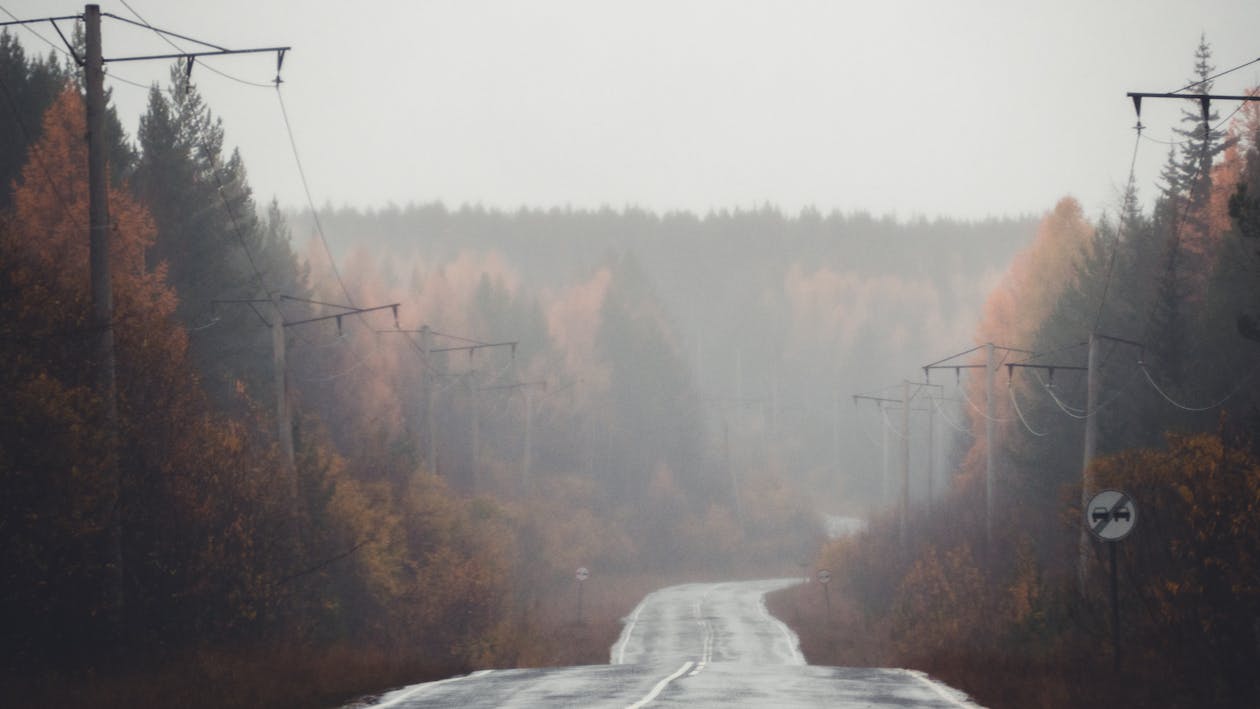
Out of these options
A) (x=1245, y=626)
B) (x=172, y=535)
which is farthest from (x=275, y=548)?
(x=1245, y=626)

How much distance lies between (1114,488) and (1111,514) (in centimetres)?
418

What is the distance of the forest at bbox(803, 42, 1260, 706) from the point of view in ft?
64.4

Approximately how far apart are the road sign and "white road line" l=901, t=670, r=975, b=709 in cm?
337

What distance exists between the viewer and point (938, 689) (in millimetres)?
20312

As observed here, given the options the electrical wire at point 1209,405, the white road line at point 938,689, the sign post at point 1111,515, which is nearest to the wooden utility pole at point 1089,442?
the electrical wire at point 1209,405

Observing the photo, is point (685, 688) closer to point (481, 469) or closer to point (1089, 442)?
point (1089, 442)

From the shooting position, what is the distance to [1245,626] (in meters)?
19.1

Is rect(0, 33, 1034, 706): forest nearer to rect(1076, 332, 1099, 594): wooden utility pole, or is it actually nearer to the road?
the road

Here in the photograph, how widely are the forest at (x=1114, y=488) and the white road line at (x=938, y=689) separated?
44cm

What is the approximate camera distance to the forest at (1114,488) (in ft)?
64.4

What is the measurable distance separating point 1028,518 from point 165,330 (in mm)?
44918

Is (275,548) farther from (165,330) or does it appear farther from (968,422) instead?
(968,422)

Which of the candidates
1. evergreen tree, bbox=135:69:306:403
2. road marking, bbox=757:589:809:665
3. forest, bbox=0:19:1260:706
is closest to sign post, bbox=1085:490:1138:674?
forest, bbox=0:19:1260:706

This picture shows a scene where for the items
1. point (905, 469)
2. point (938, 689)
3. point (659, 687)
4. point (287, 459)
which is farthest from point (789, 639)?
point (659, 687)
